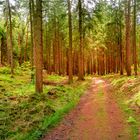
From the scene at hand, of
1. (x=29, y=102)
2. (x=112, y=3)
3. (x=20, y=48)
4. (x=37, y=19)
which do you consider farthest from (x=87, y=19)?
(x=20, y=48)

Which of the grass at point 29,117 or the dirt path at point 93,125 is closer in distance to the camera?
the dirt path at point 93,125

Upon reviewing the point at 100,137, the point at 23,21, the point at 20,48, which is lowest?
the point at 100,137

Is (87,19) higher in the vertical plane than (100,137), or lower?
higher

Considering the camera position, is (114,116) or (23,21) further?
(23,21)

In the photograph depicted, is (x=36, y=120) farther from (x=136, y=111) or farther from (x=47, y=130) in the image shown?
(x=136, y=111)

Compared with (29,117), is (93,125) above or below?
below

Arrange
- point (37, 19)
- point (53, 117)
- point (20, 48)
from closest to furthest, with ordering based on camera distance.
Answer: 1. point (53, 117)
2. point (37, 19)
3. point (20, 48)

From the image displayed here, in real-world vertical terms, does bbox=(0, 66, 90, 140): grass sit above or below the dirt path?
above

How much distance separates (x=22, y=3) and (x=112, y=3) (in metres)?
11.0

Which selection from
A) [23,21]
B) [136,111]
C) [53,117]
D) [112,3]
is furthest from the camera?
[23,21]

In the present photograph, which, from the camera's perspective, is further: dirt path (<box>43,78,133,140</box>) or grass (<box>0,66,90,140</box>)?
grass (<box>0,66,90,140</box>)

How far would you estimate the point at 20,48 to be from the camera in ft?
188

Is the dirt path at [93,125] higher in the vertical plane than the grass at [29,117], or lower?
lower

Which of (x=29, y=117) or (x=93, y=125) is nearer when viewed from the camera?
(x=93, y=125)
